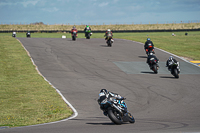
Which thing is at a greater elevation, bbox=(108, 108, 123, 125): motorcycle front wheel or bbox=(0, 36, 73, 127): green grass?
bbox=(108, 108, 123, 125): motorcycle front wheel

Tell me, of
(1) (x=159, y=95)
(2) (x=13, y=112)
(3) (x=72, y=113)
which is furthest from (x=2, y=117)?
(1) (x=159, y=95)

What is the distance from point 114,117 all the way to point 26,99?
6.33 m

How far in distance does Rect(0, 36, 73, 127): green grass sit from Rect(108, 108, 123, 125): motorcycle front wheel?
270 centimetres

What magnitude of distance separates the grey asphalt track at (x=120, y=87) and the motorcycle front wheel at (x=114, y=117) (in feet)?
0.71

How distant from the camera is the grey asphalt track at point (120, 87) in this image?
923cm

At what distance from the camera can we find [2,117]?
11.4m

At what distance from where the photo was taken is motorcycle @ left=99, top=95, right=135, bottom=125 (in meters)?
9.31

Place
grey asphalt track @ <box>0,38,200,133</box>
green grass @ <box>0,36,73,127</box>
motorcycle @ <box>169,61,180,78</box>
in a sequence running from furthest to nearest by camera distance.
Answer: motorcycle @ <box>169,61,180,78</box>, green grass @ <box>0,36,73,127</box>, grey asphalt track @ <box>0,38,200,133</box>

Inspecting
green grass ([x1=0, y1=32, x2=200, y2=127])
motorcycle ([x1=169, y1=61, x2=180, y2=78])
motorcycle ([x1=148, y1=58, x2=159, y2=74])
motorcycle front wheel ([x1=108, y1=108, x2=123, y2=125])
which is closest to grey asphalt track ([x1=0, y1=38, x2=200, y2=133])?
motorcycle front wheel ([x1=108, y1=108, x2=123, y2=125])

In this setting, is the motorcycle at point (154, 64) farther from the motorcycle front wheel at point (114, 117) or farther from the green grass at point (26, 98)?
the motorcycle front wheel at point (114, 117)

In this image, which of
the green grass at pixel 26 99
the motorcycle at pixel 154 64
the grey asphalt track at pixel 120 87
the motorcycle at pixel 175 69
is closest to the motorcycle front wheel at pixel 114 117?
the grey asphalt track at pixel 120 87

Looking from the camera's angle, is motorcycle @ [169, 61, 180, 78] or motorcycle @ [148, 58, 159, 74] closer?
motorcycle @ [169, 61, 180, 78]

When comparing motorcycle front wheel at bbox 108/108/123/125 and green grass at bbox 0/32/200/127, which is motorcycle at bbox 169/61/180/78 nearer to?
green grass at bbox 0/32/200/127

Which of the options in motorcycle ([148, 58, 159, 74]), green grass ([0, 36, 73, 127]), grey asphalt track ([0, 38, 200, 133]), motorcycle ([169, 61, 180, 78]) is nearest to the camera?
grey asphalt track ([0, 38, 200, 133])
